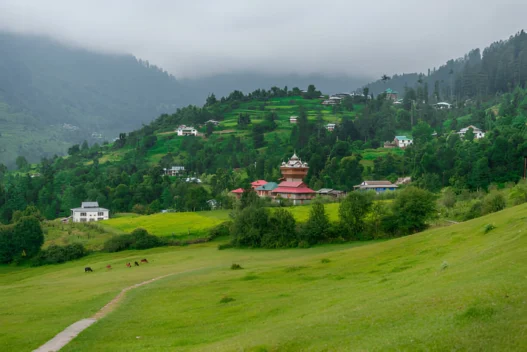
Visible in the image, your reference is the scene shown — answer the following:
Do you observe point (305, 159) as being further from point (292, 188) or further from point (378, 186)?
point (378, 186)

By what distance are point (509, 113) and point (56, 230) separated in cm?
13076

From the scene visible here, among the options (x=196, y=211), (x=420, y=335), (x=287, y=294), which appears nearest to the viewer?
(x=420, y=335)

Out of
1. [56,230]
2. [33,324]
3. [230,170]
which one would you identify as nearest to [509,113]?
[230,170]

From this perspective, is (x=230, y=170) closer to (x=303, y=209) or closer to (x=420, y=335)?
(x=303, y=209)

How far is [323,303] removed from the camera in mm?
29594

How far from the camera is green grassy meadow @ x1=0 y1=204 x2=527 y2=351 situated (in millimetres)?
19016

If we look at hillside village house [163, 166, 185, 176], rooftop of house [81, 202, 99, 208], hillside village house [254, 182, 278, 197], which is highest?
hillside village house [163, 166, 185, 176]

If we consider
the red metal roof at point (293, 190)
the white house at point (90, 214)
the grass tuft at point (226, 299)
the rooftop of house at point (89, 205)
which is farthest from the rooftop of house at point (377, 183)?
the grass tuft at point (226, 299)

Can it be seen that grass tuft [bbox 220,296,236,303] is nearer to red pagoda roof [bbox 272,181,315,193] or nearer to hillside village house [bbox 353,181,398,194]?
red pagoda roof [bbox 272,181,315,193]

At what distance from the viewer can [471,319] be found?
18766 millimetres

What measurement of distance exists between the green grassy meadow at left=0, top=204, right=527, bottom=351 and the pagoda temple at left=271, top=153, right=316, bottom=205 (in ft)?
208

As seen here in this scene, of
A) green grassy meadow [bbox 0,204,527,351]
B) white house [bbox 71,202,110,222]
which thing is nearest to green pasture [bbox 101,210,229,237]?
white house [bbox 71,202,110,222]

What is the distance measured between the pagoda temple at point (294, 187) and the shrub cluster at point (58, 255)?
161 feet

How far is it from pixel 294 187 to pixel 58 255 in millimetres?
57817
